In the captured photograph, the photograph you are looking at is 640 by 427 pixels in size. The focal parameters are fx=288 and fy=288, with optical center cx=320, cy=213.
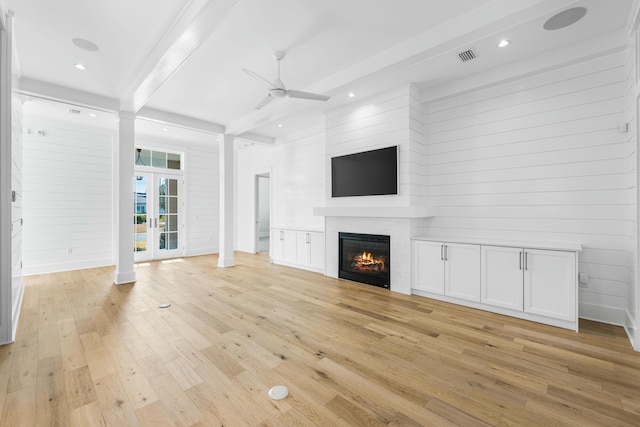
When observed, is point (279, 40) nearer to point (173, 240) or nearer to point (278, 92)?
point (278, 92)

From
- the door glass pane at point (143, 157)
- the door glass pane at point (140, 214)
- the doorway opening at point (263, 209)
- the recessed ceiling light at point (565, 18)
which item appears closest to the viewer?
the recessed ceiling light at point (565, 18)

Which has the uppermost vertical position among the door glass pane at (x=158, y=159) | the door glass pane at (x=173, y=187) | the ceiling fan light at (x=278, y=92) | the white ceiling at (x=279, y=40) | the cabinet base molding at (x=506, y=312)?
the white ceiling at (x=279, y=40)

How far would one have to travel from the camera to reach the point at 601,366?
2.29m

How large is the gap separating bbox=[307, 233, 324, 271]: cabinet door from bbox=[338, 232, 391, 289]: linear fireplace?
1.95 ft

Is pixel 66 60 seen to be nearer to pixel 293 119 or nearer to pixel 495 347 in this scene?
pixel 293 119

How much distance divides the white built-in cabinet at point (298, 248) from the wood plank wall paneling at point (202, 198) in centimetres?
248

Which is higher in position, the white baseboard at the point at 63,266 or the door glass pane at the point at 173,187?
the door glass pane at the point at 173,187

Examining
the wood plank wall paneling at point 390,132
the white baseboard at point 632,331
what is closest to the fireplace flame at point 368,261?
the wood plank wall paneling at point 390,132

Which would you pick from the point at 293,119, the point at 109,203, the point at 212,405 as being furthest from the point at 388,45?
the point at 109,203

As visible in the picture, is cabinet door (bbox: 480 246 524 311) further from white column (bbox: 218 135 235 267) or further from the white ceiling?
white column (bbox: 218 135 235 267)

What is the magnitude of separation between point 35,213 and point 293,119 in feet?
17.5

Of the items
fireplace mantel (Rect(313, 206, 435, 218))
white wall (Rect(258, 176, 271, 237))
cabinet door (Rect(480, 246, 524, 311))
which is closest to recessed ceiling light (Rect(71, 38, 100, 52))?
fireplace mantel (Rect(313, 206, 435, 218))

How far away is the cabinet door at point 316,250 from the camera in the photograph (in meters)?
5.68

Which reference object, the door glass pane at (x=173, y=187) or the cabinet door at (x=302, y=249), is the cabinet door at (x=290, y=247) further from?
the door glass pane at (x=173, y=187)
